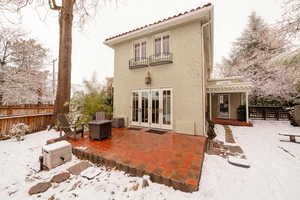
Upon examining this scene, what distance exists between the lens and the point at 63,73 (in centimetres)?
660

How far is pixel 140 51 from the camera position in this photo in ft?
22.9

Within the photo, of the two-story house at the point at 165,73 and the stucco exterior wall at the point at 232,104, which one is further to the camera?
the stucco exterior wall at the point at 232,104

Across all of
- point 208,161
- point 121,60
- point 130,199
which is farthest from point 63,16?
point 208,161

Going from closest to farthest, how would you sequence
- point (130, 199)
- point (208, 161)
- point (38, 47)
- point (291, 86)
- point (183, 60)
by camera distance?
point (130, 199), point (208, 161), point (183, 60), point (291, 86), point (38, 47)

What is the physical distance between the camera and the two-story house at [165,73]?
18.0 ft

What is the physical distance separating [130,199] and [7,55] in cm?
1685

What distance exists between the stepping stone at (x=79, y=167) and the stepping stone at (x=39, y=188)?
1.56 feet

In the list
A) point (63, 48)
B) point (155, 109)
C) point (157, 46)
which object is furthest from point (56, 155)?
point (157, 46)

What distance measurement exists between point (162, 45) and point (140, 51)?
136cm

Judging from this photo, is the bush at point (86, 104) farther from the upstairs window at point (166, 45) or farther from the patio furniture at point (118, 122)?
the upstairs window at point (166, 45)

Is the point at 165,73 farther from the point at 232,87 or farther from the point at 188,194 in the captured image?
the point at 232,87

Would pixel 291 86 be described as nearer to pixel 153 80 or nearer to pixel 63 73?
pixel 153 80

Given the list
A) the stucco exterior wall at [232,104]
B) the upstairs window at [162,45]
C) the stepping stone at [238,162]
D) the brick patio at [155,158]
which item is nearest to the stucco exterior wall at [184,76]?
the upstairs window at [162,45]

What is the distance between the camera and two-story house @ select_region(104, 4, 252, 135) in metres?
5.48
